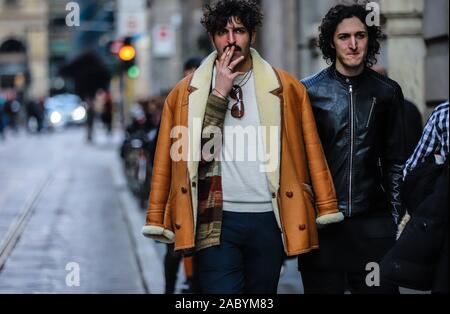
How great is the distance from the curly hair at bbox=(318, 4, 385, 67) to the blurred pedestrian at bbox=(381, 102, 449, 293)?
0.85m

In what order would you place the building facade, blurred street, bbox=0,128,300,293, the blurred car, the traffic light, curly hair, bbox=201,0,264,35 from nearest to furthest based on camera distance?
curly hair, bbox=201,0,264,35 < blurred street, bbox=0,128,300,293 < the traffic light < the blurred car < the building facade

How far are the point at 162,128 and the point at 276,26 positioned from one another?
1465 centimetres

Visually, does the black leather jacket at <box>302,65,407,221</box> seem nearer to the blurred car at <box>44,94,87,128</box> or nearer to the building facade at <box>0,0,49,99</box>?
the blurred car at <box>44,94,87,128</box>

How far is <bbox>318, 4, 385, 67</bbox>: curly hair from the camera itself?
567 centimetres

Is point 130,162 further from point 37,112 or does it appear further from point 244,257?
point 37,112

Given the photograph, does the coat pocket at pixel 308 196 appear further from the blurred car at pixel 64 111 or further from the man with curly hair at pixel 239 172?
the blurred car at pixel 64 111

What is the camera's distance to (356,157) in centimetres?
550

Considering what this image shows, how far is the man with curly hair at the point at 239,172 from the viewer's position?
17.0 feet

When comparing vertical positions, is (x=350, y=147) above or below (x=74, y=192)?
above

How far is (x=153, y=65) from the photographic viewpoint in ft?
144

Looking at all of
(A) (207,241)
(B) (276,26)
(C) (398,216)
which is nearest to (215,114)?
(A) (207,241)

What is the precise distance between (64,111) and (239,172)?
2245 inches

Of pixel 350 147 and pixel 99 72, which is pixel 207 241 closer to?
pixel 350 147

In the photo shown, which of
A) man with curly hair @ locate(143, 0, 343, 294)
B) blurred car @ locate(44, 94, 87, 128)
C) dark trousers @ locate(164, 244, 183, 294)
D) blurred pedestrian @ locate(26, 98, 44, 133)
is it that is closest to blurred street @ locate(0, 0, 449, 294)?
dark trousers @ locate(164, 244, 183, 294)
